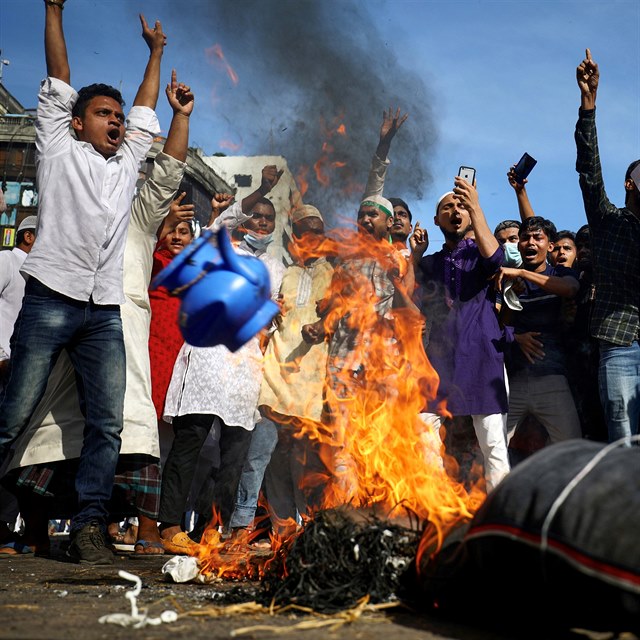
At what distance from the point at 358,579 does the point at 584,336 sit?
3.33m

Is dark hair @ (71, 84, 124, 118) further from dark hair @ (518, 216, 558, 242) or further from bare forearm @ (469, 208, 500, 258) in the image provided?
dark hair @ (518, 216, 558, 242)

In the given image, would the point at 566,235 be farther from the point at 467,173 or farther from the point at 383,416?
the point at 383,416

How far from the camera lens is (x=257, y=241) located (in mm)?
6543

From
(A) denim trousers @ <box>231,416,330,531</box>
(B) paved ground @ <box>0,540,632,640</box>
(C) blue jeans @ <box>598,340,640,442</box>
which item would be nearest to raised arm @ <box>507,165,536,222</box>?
(C) blue jeans @ <box>598,340,640,442</box>

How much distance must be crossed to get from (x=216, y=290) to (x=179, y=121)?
2771 mm

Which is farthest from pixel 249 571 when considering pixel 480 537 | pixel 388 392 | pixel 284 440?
pixel 284 440

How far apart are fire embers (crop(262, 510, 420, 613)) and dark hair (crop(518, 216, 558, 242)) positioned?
3.54 m

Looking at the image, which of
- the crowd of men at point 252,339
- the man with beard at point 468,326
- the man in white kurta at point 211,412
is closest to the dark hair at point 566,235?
the crowd of men at point 252,339

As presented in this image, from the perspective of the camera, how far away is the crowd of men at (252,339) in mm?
4680

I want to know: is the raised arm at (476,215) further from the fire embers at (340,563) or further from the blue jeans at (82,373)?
the fire embers at (340,563)

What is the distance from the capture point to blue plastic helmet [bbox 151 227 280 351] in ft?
9.57

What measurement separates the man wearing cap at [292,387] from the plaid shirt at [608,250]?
7.21 feet

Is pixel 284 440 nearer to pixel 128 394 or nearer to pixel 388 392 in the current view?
pixel 128 394

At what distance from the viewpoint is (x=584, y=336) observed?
18.5 ft
